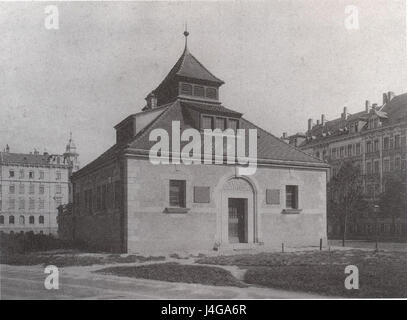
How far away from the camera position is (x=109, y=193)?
25891 mm

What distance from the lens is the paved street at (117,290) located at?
449 inches

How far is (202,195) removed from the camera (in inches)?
976

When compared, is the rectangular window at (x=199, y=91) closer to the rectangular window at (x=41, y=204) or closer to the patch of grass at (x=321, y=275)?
the patch of grass at (x=321, y=275)

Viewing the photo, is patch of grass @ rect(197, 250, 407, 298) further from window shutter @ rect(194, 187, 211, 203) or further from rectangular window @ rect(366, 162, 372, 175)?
rectangular window @ rect(366, 162, 372, 175)

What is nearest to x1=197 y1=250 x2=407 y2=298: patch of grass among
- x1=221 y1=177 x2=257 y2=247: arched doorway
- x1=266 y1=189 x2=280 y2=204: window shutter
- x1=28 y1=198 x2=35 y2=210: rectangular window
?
x1=221 y1=177 x2=257 y2=247: arched doorway

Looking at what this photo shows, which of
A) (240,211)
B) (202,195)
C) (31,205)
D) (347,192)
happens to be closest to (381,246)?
(240,211)

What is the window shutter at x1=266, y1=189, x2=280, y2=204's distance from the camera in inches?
1063

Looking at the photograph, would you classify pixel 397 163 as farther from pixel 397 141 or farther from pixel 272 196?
pixel 272 196

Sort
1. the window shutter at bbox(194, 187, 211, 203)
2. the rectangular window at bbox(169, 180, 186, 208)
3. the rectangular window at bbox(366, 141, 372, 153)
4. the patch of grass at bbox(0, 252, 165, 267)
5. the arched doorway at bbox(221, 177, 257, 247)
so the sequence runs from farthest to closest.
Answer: the rectangular window at bbox(366, 141, 372, 153) → the arched doorway at bbox(221, 177, 257, 247) → the window shutter at bbox(194, 187, 211, 203) → the rectangular window at bbox(169, 180, 186, 208) → the patch of grass at bbox(0, 252, 165, 267)

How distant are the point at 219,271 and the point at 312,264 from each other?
443 cm

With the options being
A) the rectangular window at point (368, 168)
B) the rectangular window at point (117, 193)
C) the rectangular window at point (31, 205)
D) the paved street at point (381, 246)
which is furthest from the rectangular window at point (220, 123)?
the rectangular window at point (368, 168)

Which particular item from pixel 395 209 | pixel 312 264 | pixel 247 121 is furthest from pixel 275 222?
pixel 395 209

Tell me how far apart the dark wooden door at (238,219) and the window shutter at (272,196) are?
153 cm

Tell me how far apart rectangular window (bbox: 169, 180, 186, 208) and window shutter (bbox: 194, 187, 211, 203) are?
678 mm
